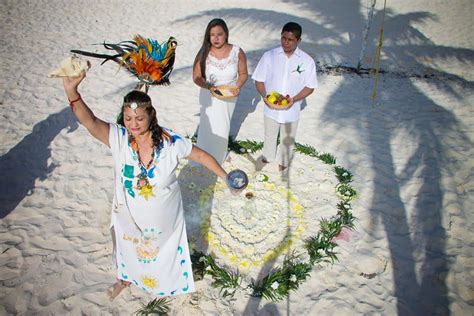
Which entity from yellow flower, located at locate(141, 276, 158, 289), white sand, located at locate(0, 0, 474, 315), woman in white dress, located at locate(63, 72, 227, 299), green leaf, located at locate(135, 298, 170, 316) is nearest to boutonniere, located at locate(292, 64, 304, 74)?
white sand, located at locate(0, 0, 474, 315)

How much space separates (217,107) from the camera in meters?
4.26

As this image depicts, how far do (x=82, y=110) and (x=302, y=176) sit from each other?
360cm

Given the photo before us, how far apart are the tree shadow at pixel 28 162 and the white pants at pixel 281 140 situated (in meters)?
3.41

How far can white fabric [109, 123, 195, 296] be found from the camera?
2.40 m

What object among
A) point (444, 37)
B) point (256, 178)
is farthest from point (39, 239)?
point (444, 37)

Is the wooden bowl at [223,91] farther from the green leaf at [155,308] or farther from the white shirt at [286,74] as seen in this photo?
the green leaf at [155,308]

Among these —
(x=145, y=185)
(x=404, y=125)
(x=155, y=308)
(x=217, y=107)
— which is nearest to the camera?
(x=145, y=185)

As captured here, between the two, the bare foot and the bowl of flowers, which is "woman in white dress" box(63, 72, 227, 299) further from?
the bowl of flowers

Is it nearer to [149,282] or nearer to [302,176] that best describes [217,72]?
[302,176]

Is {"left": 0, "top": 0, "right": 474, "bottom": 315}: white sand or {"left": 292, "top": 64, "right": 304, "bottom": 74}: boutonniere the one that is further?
{"left": 292, "top": 64, "right": 304, "bottom": 74}: boutonniere

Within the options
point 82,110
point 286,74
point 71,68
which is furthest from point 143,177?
point 286,74

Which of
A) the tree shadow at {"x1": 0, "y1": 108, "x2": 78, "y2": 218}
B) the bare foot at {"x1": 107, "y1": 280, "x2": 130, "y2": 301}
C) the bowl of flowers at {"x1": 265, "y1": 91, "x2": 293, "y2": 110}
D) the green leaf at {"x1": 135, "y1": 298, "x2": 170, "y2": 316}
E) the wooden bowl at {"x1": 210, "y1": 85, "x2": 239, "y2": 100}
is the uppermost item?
the wooden bowl at {"x1": 210, "y1": 85, "x2": 239, "y2": 100}

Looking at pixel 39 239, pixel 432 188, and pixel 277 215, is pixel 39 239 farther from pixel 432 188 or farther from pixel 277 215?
pixel 432 188

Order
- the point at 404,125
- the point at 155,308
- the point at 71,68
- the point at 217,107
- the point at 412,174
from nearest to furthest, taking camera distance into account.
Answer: the point at 71,68 → the point at 155,308 → the point at 217,107 → the point at 412,174 → the point at 404,125
